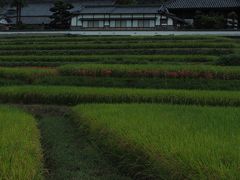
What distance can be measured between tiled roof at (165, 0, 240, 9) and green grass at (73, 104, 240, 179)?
31.3m

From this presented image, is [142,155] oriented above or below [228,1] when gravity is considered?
below

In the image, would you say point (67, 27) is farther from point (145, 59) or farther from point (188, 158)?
point (188, 158)

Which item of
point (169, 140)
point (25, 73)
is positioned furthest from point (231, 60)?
point (169, 140)

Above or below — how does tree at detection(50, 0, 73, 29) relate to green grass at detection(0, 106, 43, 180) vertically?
above

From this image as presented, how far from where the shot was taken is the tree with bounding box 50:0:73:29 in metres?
43.3

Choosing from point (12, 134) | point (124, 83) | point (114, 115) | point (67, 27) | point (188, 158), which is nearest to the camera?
point (188, 158)

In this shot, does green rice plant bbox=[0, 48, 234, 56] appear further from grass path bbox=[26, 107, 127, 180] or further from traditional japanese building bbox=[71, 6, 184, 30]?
grass path bbox=[26, 107, 127, 180]

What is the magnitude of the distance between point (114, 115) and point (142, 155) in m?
2.91

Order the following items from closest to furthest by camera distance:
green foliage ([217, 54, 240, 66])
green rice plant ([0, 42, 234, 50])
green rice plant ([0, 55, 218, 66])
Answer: green foliage ([217, 54, 240, 66]), green rice plant ([0, 55, 218, 66]), green rice plant ([0, 42, 234, 50])

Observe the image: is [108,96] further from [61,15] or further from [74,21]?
[61,15]

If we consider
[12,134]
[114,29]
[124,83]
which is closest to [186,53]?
[124,83]

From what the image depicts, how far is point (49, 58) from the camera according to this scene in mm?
26000

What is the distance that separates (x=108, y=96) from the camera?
13.7m

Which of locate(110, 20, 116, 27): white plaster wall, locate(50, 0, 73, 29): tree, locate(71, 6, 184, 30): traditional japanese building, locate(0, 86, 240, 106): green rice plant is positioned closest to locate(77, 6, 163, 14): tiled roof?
locate(71, 6, 184, 30): traditional japanese building
